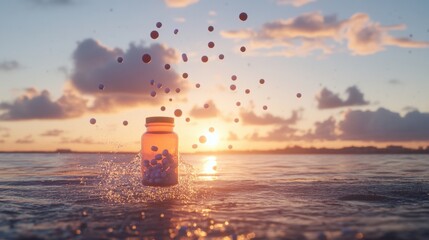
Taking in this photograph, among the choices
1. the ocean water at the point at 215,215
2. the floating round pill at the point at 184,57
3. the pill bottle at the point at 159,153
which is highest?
the floating round pill at the point at 184,57

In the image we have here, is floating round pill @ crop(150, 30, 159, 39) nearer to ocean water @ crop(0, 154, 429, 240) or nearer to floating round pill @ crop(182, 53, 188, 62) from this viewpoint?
floating round pill @ crop(182, 53, 188, 62)

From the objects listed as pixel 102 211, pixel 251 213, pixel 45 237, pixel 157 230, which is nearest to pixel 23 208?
pixel 102 211

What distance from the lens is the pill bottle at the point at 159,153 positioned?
7668mm

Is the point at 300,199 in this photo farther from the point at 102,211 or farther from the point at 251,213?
the point at 102,211

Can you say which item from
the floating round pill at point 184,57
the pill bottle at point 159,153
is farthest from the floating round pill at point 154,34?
the pill bottle at point 159,153

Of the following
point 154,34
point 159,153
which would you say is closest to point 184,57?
point 154,34

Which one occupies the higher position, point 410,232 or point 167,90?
point 167,90

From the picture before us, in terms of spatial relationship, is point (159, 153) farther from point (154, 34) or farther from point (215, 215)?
point (154, 34)

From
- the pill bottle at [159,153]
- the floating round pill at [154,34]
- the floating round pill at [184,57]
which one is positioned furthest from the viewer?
the floating round pill at [184,57]

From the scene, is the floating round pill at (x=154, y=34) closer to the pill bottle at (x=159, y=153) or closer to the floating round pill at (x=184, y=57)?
the floating round pill at (x=184, y=57)

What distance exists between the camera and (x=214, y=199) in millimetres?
9195

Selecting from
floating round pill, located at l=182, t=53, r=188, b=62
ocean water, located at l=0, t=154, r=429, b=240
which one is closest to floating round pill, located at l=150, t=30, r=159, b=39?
floating round pill, located at l=182, t=53, r=188, b=62

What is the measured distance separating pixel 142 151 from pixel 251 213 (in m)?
2.51

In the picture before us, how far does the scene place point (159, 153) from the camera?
7.84 m
